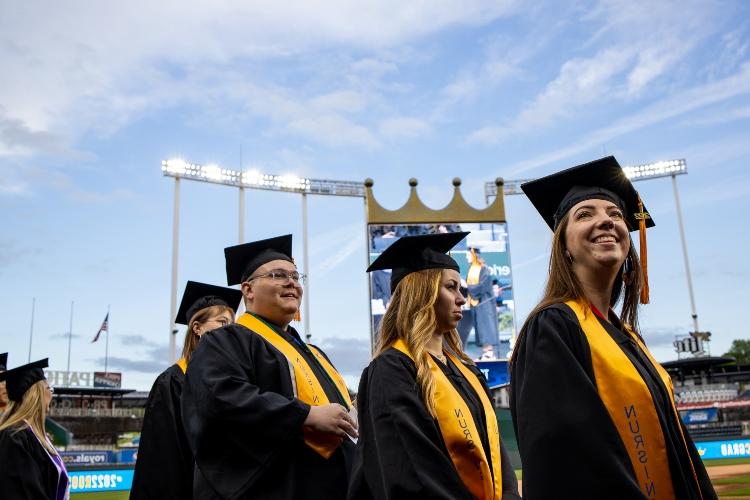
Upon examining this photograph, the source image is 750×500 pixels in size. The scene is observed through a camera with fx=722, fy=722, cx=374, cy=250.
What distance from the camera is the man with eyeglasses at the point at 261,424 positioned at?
3.51 m

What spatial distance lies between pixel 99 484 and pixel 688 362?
33.7m

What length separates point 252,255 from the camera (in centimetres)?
458

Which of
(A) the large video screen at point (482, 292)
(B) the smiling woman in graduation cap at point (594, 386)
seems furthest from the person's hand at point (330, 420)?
(A) the large video screen at point (482, 292)

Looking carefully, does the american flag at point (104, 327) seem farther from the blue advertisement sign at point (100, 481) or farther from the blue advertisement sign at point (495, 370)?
the blue advertisement sign at point (495, 370)

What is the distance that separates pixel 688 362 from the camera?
41594mm

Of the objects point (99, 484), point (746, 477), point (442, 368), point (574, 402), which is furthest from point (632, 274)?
point (99, 484)

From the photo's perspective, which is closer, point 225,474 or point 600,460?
point 600,460

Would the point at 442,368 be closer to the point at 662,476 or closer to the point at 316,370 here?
the point at 316,370

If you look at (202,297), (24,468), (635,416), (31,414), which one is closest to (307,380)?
(202,297)

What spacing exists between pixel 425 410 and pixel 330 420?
68cm

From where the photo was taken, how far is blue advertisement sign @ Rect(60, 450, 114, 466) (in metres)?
25.1

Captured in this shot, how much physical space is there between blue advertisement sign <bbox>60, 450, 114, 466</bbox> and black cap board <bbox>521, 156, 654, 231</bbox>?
2565cm

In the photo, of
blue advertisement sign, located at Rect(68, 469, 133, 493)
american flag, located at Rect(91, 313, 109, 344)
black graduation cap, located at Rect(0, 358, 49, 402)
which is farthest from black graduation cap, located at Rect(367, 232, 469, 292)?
american flag, located at Rect(91, 313, 109, 344)

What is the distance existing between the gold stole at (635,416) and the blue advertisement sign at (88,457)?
2610 cm
